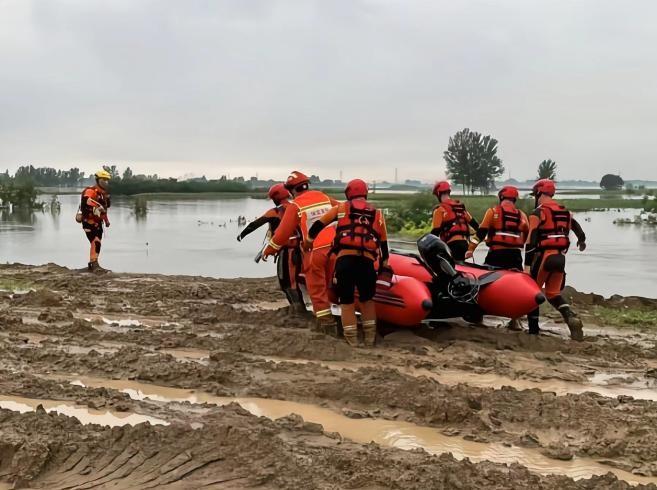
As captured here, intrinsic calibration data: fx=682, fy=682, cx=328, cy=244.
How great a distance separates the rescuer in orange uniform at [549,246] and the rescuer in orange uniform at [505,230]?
1.56ft

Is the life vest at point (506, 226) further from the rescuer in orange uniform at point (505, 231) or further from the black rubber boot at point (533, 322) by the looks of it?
the black rubber boot at point (533, 322)

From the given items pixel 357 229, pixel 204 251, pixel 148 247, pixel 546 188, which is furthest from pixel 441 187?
pixel 148 247

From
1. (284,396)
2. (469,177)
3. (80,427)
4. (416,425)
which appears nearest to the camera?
(80,427)

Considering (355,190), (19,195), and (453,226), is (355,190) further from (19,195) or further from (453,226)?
(19,195)

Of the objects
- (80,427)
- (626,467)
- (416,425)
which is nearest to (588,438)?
(626,467)

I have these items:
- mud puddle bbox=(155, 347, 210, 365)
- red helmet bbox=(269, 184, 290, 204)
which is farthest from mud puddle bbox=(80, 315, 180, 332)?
red helmet bbox=(269, 184, 290, 204)

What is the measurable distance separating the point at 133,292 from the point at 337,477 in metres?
6.39

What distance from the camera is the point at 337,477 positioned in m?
3.08

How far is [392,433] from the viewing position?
382cm

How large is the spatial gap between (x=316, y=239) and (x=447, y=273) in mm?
1270

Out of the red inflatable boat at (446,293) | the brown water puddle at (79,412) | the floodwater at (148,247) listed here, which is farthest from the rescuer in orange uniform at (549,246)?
the floodwater at (148,247)

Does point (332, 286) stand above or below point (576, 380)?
above

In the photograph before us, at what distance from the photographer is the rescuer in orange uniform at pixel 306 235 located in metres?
6.40

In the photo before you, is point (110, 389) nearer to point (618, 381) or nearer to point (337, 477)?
point (337, 477)
